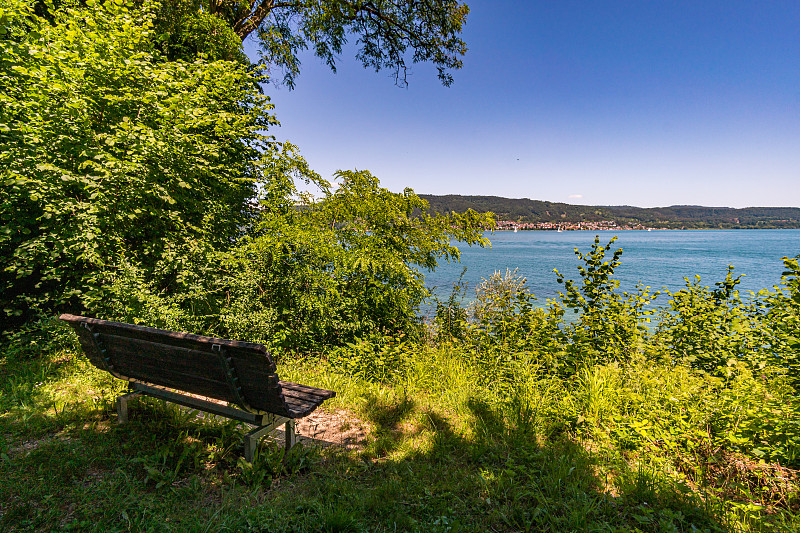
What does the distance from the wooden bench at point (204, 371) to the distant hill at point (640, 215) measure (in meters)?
58.2

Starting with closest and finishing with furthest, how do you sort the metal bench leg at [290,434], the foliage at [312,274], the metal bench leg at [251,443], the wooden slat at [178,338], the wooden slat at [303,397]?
the wooden slat at [178,338], the metal bench leg at [251,443], the metal bench leg at [290,434], the wooden slat at [303,397], the foliage at [312,274]

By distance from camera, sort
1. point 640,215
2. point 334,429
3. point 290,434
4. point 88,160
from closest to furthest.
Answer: point 290,434, point 334,429, point 88,160, point 640,215

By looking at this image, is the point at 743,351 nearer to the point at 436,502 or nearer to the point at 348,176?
the point at 436,502

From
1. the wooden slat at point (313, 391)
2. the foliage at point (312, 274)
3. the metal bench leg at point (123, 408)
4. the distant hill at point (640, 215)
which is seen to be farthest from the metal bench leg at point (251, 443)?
the distant hill at point (640, 215)

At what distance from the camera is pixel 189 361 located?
2.58 metres

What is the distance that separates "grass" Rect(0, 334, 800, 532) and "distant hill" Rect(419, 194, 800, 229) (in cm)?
5737

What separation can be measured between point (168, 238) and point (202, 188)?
106cm

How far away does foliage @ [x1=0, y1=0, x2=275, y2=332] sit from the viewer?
4180mm

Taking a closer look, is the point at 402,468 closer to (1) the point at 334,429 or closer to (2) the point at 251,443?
(1) the point at 334,429

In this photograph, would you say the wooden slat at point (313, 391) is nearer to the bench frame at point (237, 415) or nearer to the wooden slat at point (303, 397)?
the wooden slat at point (303, 397)

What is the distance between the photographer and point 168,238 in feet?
17.0

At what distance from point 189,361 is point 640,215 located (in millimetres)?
109756

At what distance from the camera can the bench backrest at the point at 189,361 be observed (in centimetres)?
238

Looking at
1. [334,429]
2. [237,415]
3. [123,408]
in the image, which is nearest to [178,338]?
[237,415]
